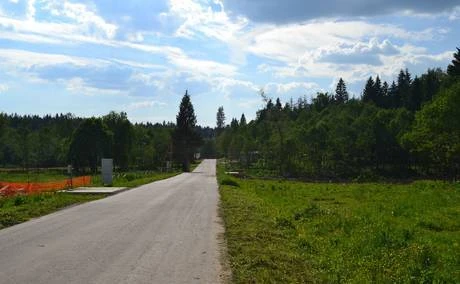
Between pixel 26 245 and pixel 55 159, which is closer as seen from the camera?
pixel 26 245

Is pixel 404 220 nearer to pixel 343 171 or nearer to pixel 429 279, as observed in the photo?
pixel 429 279

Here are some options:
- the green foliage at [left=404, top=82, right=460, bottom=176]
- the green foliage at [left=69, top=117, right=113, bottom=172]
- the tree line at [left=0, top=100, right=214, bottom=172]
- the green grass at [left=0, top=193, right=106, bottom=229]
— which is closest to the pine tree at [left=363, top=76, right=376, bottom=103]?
the tree line at [left=0, top=100, right=214, bottom=172]

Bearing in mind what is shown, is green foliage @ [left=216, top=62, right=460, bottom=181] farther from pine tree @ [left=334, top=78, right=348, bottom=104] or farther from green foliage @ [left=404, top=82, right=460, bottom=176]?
pine tree @ [left=334, top=78, right=348, bottom=104]

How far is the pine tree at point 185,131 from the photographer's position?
112 metres

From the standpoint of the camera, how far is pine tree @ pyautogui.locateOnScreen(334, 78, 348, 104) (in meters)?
172

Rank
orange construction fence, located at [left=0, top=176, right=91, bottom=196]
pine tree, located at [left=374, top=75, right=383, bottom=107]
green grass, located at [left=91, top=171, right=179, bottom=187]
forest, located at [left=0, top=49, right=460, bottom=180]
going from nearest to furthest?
orange construction fence, located at [left=0, top=176, right=91, bottom=196] → green grass, located at [left=91, top=171, right=179, bottom=187] → forest, located at [left=0, top=49, right=460, bottom=180] → pine tree, located at [left=374, top=75, right=383, bottom=107]

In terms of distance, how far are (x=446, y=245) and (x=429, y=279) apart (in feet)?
18.2

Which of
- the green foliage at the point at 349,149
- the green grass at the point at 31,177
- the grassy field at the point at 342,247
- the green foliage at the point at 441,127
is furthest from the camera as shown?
the green foliage at the point at 349,149

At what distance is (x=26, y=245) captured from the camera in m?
12.5

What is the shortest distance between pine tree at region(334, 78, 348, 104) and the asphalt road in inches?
6142

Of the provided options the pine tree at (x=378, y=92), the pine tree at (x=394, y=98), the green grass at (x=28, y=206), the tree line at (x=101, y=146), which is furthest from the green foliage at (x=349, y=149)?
the green grass at (x=28, y=206)

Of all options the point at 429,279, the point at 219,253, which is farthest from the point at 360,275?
the point at 219,253

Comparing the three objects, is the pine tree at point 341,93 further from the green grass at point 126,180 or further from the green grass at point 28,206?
the green grass at point 28,206

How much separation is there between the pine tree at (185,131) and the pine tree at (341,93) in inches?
2665
